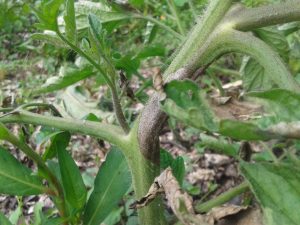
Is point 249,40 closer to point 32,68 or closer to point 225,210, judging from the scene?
point 225,210

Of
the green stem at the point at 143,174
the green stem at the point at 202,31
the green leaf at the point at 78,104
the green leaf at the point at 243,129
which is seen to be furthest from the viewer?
the green leaf at the point at 78,104

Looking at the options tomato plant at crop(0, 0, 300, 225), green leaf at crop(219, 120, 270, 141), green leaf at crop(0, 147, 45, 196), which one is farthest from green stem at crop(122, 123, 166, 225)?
green leaf at crop(219, 120, 270, 141)

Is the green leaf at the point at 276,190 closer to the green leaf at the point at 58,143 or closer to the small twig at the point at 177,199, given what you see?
the small twig at the point at 177,199

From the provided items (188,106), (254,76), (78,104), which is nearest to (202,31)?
(188,106)

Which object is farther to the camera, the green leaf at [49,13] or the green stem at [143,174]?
the green stem at [143,174]

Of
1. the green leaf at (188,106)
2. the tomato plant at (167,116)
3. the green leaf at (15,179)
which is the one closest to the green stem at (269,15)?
the tomato plant at (167,116)

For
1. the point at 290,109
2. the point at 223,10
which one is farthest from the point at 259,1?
the point at 290,109
